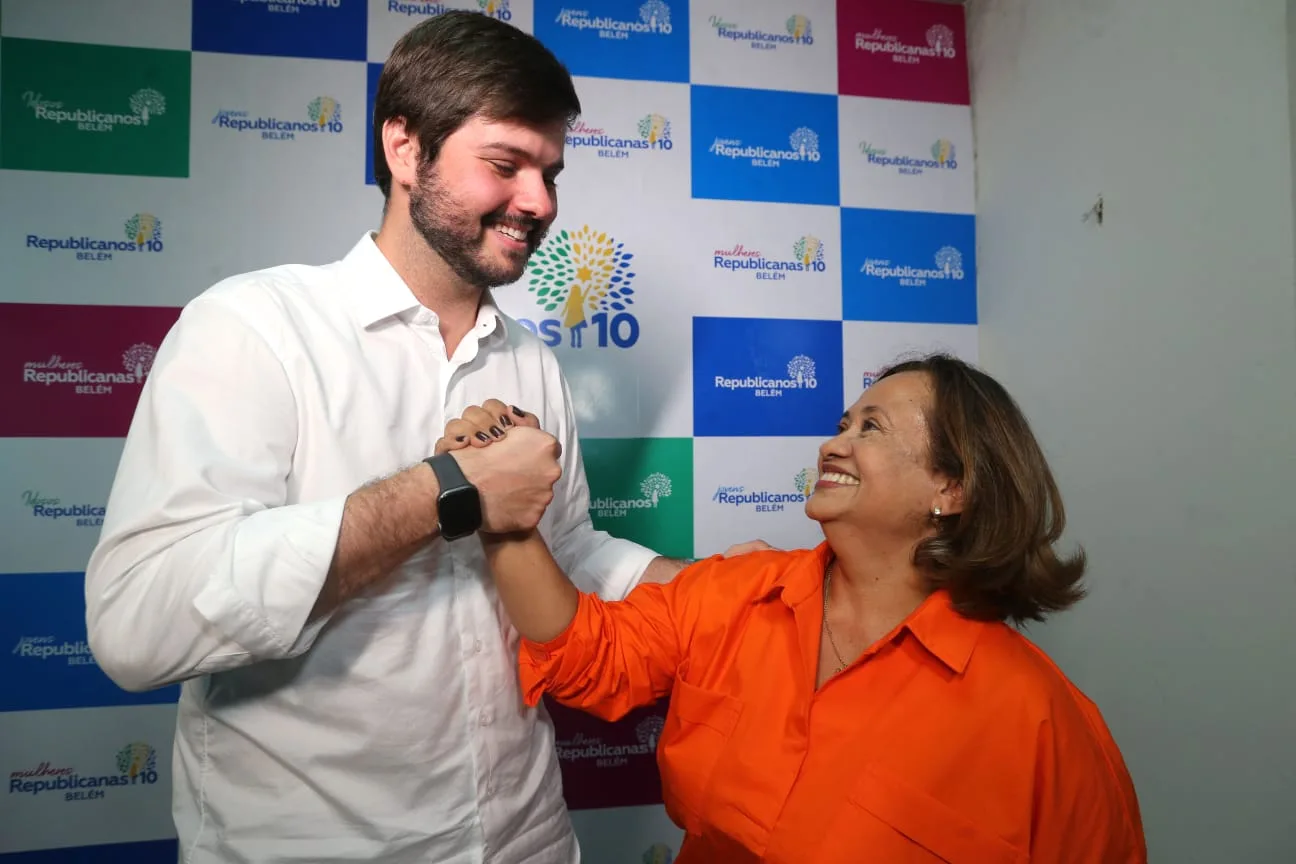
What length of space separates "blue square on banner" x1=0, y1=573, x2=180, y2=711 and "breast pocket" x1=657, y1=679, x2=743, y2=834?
1581 mm

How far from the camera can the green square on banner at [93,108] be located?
7.08 ft

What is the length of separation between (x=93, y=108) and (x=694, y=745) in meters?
2.36

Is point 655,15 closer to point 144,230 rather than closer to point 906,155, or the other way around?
point 906,155

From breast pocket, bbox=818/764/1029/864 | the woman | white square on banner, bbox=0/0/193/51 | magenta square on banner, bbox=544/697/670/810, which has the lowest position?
magenta square on banner, bbox=544/697/670/810

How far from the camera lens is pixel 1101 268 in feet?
6.88

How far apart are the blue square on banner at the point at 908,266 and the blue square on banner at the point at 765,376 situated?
0.54ft

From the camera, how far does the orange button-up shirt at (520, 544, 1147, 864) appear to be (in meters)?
1.12

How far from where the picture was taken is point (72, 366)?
2.17 meters

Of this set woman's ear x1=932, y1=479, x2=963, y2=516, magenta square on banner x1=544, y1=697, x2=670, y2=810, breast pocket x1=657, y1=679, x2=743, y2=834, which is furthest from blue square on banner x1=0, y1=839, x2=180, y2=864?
woman's ear x1=932, y1=479, x2=963, y2=516

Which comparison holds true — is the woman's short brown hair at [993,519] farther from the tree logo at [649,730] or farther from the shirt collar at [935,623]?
the tree logo at [649,730]

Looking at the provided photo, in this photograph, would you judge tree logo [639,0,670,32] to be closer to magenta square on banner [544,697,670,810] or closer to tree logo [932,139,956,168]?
tree logo [932,139,956,168]

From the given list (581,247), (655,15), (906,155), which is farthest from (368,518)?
(906,155)

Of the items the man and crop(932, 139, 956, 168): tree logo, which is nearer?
the man

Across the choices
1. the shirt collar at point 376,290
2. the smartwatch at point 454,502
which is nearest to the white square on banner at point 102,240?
the shirt collar at point 376,290
